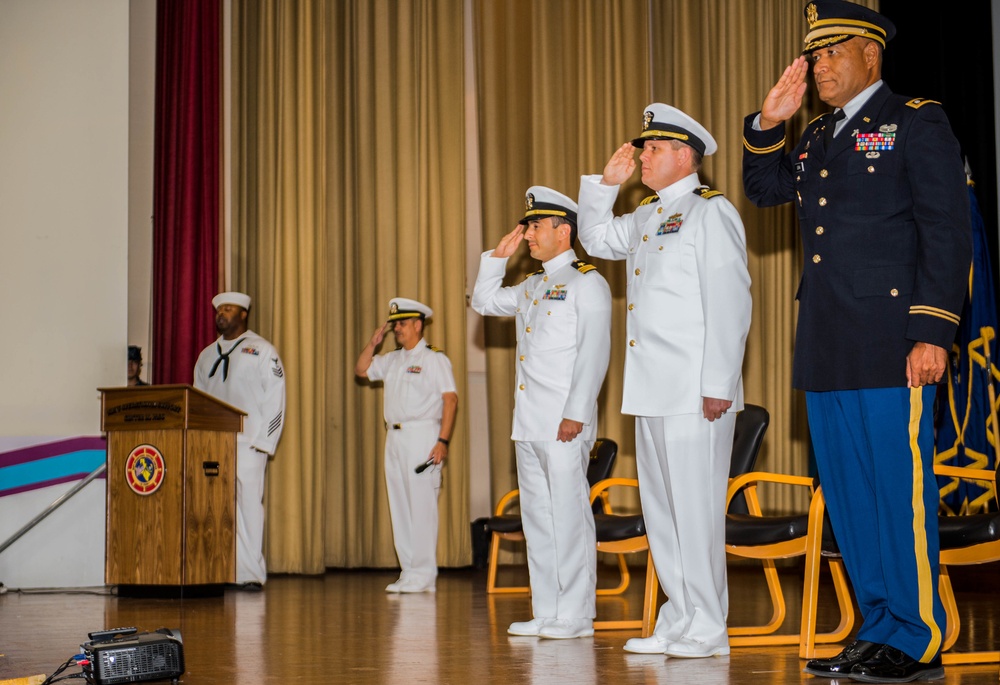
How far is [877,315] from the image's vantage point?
2881mm

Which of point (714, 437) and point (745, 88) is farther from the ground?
point (745, 88)

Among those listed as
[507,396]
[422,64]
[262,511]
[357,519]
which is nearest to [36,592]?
[262,511]

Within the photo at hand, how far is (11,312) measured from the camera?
20.6 feet

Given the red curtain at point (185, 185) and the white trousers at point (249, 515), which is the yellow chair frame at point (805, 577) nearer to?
the white trousers at point (249, 515)

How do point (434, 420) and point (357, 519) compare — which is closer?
point (434, 420)

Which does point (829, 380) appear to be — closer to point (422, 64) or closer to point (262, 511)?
point (262, 511)

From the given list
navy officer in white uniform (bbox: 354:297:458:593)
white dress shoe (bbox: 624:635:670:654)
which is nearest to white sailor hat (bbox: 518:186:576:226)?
white dress shoe (bbox: 624:635:670:654)

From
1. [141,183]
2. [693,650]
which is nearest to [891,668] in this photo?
[693,650]

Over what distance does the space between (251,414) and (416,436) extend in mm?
982

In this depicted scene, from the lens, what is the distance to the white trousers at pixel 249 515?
6379 mm

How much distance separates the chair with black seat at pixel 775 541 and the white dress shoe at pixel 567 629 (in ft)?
1.68

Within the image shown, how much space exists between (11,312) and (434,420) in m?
2.46

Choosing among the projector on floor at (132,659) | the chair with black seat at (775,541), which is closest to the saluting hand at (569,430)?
the chair with black seat at (775,541)

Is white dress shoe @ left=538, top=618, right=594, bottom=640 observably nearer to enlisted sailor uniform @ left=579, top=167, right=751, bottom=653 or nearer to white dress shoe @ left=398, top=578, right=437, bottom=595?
enlisted sailor uniform @ left=579, top=167, right=751, bottom=653
